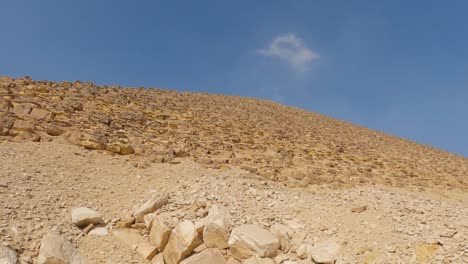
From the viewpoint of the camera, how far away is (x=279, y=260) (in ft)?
21.0

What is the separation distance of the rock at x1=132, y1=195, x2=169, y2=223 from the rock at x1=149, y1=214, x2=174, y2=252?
1.28 ft

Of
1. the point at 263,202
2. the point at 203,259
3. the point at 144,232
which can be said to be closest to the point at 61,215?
the point at 144,232

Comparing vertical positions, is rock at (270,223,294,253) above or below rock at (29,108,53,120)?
below

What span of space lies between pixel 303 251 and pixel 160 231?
2.60m

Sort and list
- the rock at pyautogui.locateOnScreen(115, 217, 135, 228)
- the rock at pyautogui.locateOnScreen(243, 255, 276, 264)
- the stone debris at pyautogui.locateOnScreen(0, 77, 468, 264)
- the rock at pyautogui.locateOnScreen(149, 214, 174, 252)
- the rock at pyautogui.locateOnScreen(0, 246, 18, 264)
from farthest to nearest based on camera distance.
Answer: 1. the rock at pyautogui.locateOnScreen(115, 217, 135, 228)
2. the rock at pyautogui.locateOnScreen(149, 214, 174, 252)
3. the stone debris at pyautogui.locateOnScreen(0, 77, 468, 264)
4. the rock at pyautogui.locateOnScreen(243, 255, 276, 264)
5. the rock at pyautogui.locateOnScreen(0, 246, 18, 264)

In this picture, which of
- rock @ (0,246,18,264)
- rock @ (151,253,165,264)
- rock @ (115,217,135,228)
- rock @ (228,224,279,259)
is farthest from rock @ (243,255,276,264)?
rock @ (0,246,18,264)

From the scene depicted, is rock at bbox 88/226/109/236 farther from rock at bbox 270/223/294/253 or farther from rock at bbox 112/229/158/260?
rock at bbox 270/223/294/253

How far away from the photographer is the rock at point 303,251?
6461 mm

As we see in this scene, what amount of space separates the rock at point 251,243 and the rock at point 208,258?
0.75 feet

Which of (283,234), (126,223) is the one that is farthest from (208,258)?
(126,223)

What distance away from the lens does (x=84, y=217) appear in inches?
295

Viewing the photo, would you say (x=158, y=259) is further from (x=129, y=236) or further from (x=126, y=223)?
(x=126, y=223)

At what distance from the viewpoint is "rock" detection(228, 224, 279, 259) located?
6461 millimetres

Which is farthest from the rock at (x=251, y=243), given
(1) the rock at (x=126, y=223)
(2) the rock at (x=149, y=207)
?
(1) the rock at (x=126, y=223)
